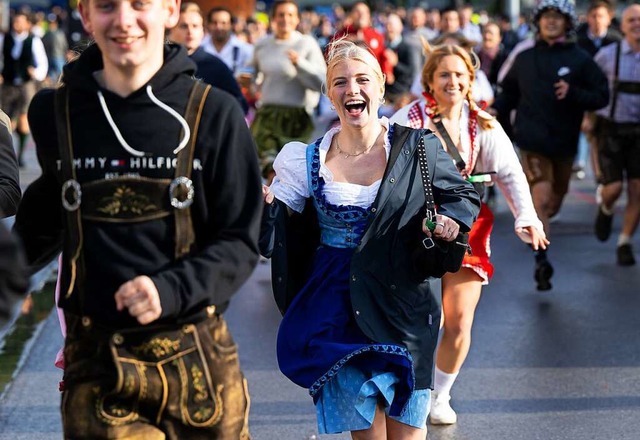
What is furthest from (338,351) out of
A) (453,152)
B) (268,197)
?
(453,152)

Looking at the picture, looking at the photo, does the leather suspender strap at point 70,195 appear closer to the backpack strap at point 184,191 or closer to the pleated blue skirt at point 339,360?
the backpack strap at point 184,191

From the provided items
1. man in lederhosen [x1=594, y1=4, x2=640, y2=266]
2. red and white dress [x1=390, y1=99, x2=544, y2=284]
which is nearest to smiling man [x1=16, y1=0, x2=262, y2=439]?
red and white dress [x1=390, y1=99, x2=544, y2=284]

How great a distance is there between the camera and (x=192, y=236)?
11.0 ft

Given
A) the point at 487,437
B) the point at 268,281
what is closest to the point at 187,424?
the point at 487,437

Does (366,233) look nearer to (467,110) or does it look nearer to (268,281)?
(467,110)

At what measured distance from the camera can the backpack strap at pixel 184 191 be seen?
10.9 feet

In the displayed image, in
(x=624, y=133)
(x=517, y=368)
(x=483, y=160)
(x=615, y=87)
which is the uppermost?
(x=483, y=160)

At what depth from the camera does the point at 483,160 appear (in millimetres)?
6223

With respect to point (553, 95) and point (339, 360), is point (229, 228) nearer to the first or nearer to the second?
point (339, 360)

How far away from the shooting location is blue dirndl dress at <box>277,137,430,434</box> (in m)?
4.79

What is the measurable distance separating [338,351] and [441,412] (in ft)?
5.77

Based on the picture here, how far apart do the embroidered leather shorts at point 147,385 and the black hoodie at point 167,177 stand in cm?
5

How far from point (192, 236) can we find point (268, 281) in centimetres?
704

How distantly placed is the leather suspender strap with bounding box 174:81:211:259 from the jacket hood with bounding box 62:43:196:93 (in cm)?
10
